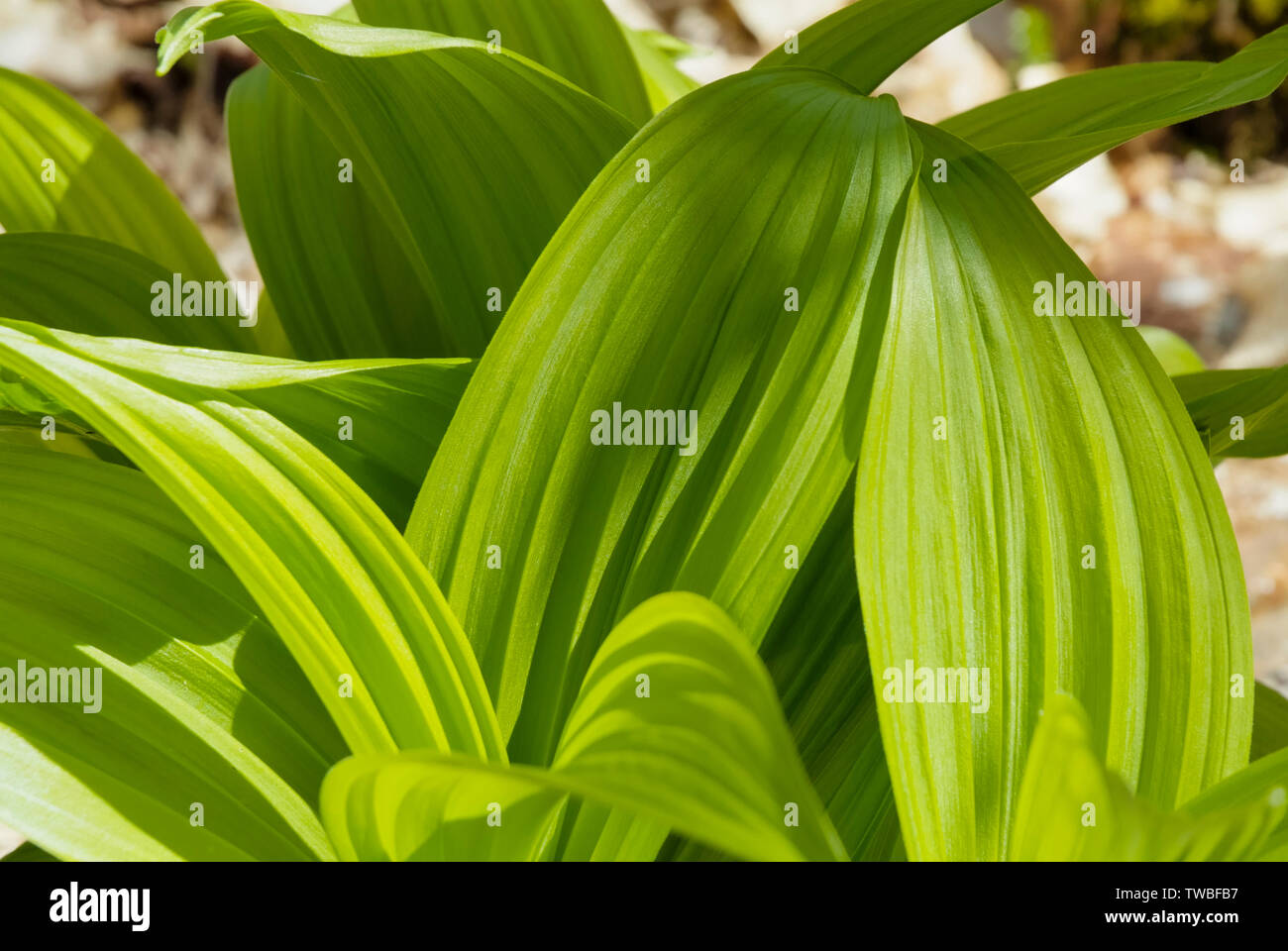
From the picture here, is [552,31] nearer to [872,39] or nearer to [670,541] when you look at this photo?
[872,39]

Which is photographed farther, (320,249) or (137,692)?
(320,249)

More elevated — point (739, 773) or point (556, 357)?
point (556, 357)

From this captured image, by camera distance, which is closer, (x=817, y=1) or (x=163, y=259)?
(x=163, y=259)

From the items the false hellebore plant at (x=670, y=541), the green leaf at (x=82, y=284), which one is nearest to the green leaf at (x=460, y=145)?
the false hellebore plant at (x=670, y=541)

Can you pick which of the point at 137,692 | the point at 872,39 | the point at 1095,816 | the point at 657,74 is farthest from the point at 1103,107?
the point at 137,692
